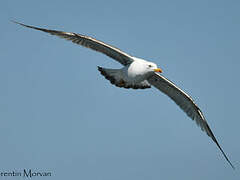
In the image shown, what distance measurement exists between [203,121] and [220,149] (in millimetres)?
1263

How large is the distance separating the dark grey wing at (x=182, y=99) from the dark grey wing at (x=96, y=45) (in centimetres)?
171

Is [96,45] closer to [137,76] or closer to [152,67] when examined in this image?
[137,76]

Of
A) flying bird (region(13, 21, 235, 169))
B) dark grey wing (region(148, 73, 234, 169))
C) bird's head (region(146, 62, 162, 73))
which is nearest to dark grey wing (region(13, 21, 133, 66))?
flying bird (region(13, 21, 235, 169))

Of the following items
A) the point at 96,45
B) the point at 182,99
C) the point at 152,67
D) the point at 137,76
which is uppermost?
the point at 96,45

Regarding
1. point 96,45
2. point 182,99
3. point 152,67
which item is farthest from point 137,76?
point 182,99

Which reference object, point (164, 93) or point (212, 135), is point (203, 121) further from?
point (164, 93)

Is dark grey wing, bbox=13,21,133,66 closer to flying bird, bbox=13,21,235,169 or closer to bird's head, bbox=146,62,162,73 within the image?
flying bird, bbox=13,21,235,169

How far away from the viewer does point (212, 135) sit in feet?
50.8

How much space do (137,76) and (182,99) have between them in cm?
292

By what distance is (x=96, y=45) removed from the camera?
521 inches

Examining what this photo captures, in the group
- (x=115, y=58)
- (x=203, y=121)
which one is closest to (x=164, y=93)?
(x=203, y=121)

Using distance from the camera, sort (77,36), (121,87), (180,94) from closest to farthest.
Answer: (77,36), (121,87), (180,94)

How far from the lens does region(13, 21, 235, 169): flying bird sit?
43.0 ft

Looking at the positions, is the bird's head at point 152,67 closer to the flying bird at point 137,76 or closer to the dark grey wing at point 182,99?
the flying bird at point 137,76
